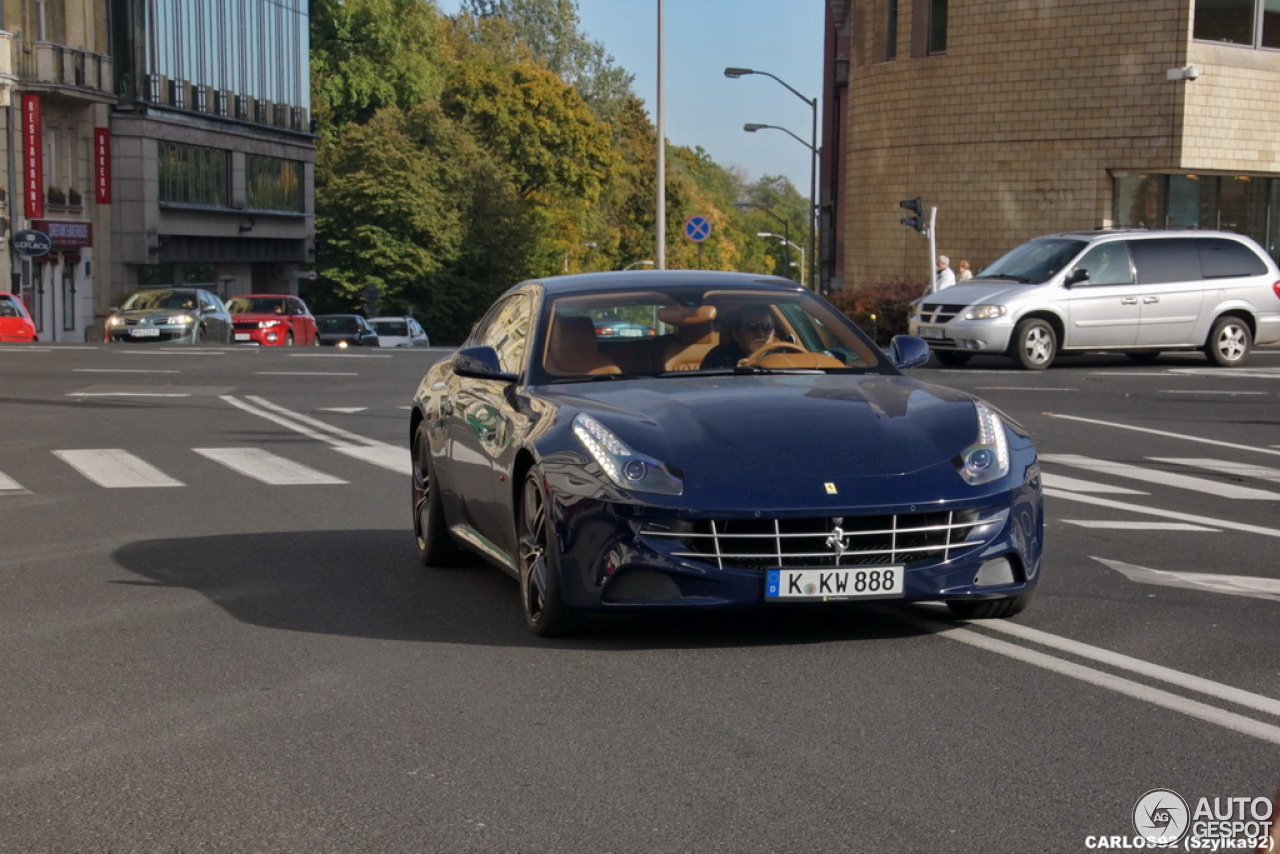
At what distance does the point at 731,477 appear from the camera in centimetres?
670

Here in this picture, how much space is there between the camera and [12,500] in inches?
494

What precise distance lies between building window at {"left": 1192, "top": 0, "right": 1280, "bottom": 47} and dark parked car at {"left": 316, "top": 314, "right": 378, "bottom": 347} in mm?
25049

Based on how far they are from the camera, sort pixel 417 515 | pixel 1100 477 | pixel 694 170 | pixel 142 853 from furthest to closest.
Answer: pixel 694 170, pixel 1100 477, pixel 417 515, pixel 142 853

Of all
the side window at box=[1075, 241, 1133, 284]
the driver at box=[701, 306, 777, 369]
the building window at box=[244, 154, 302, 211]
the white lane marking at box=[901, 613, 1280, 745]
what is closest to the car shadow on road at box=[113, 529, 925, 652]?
the white lane marking at box=[901, 613, 1280, 745]

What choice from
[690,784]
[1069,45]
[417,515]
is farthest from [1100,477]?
[1069,45]

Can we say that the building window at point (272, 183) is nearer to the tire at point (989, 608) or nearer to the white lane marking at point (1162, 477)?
the white lane marking at point (1162, 477)

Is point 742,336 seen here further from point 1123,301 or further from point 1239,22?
point 1239,22

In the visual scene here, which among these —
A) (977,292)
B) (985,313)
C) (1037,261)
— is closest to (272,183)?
(977,292)

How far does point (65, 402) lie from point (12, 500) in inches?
386

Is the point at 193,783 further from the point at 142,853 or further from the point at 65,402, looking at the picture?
the point at 65,402

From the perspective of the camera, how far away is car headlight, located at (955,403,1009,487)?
272 inches

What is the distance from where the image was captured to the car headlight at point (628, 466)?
6703 mm

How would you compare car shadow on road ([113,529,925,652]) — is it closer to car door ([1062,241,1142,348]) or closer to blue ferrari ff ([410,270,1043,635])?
blue ferrari ff ([410,270,1043,635])

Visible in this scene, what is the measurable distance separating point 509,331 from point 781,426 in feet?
6.82
